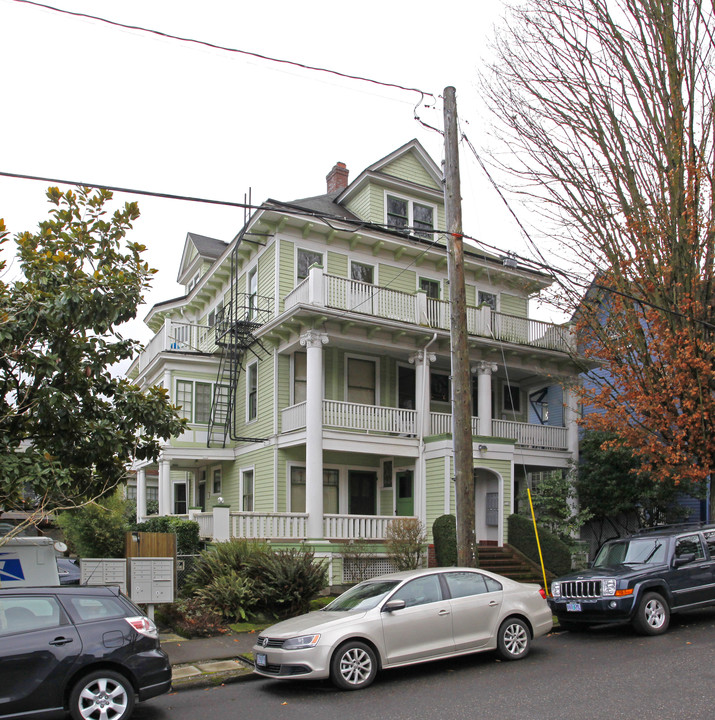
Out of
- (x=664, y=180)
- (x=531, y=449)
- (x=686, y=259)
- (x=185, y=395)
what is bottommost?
(x=531, y=449)

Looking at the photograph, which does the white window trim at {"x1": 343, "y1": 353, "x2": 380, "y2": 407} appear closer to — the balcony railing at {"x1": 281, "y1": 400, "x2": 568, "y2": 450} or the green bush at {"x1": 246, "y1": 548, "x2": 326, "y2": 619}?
the balcony railing at {"x1": 281, "y1": 400, "x2": 568, "y2": 450}

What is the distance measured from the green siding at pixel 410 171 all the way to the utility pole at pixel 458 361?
1138cm

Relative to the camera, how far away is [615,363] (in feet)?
52.9

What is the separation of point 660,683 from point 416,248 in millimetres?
16227

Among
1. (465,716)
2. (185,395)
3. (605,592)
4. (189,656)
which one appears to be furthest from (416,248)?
(465,716)

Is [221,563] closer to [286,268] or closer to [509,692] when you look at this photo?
[509,692]

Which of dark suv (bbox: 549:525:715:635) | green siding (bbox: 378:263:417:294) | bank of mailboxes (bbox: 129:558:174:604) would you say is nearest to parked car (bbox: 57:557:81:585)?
bank of mailboxes (bbox: 129:558:174:604)

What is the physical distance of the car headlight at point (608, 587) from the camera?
1127 cm

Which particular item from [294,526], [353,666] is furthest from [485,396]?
[353,666]

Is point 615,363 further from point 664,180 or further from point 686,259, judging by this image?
point 664,180

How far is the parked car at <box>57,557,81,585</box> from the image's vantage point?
1810cm

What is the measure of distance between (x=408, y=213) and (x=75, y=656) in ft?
61.7

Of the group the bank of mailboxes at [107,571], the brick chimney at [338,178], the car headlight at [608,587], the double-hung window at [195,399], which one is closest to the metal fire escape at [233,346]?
the double-hung window at [195,399]

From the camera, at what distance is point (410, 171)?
951 inches
